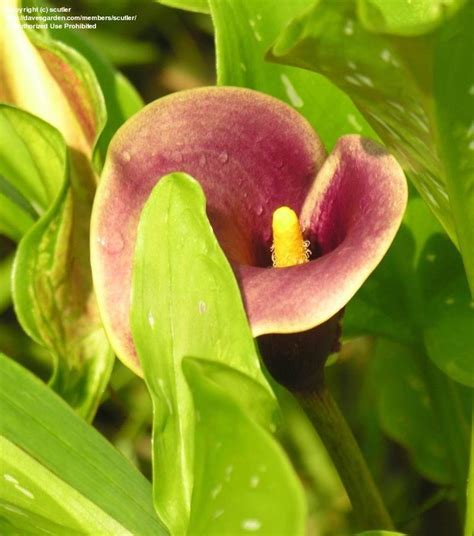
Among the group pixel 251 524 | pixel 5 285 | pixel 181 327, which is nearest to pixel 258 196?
pixel 181 327

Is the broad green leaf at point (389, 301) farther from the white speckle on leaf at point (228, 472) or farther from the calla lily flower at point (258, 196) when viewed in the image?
the white speckle on leaf at point (228, 472)

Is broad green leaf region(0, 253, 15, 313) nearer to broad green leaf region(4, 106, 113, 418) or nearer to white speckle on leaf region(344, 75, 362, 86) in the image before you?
broad green leaf region(4, 106, 113, 418)

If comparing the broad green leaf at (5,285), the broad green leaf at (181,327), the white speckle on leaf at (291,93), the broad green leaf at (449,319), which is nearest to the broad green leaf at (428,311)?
the broad green leaf at (449,319)

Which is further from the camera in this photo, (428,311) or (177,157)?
(428,311)

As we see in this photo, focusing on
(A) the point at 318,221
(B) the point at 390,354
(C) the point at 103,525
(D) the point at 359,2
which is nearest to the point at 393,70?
(D) the point at 359,2

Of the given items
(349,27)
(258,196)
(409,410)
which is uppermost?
(349,27)

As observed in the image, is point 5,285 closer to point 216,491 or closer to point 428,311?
point 428,311

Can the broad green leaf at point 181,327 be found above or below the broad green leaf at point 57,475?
above
